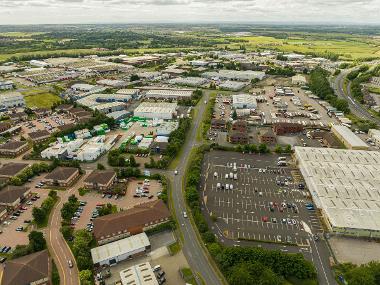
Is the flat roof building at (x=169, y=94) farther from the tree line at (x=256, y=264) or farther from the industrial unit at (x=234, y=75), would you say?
the tree line at (x=256, y=264)

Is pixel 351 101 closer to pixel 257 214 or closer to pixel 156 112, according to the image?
pixel 156 112

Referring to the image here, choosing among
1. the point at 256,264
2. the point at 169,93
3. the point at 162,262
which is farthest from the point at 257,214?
the point at 169,93

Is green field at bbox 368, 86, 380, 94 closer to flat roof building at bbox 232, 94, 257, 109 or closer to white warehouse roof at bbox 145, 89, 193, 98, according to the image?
flat roof building at bbox 232, 94, 257, 109

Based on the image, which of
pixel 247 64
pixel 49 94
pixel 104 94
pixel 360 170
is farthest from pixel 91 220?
pixel 247 64

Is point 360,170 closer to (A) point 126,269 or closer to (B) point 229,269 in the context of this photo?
(B) point 229,269

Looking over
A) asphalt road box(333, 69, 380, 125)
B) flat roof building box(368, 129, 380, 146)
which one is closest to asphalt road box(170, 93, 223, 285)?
flat roof building box(368, 129, 380, 146)
